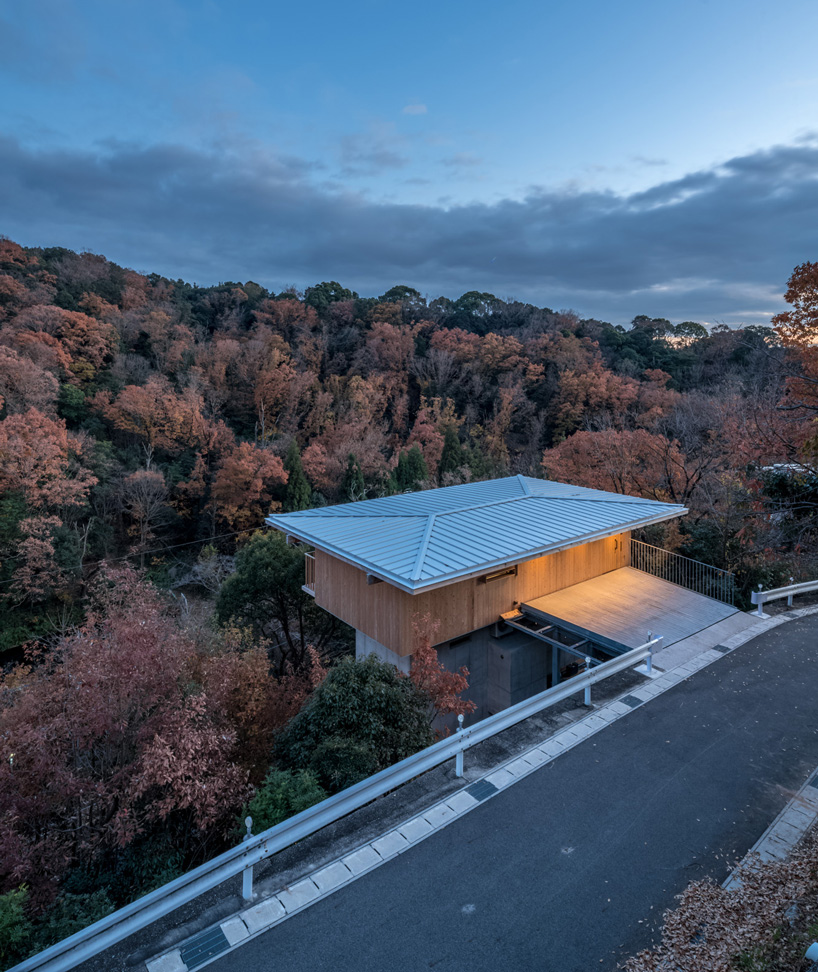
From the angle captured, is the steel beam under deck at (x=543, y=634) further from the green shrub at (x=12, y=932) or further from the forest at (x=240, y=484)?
the green shrub at (x=12, y=932)

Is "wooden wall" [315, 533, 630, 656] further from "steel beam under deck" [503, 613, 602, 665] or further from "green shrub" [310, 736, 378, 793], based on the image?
"green shrub" [310, 736, 378, 793]

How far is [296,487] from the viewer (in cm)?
2502

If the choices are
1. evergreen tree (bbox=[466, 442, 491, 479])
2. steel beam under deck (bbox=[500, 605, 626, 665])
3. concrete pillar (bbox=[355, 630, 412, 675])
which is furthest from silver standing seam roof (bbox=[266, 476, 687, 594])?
evergreen tree (bbox=[466, 442, 491, 479])

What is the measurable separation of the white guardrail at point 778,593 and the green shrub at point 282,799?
8.91 meters

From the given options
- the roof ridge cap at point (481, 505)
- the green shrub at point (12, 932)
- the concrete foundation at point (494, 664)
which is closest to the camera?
the green shrub at point (12, 932)

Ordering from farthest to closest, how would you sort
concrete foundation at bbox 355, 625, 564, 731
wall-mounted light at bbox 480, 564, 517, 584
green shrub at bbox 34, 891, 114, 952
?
concrete foundation at bbox 355, 625, 564, 731 → wall-mounted light at bbox 480, 564, 517, 584 → green shrub at bbox 34, 891, 114, 952

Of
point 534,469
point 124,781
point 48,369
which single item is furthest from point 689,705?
point 48,369

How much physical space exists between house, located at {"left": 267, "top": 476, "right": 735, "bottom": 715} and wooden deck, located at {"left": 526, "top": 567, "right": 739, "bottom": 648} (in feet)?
0.13

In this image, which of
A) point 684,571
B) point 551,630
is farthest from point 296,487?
point 684,571

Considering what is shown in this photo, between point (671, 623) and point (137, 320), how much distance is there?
36.2 metres

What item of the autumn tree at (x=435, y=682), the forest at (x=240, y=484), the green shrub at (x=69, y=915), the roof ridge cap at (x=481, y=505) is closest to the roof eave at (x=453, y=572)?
the autumn tree at (x=435, y=682)

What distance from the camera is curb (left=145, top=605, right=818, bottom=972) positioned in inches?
132

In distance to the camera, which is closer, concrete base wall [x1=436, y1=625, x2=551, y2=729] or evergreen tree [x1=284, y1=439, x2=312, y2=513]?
concrete base wall [x1=436, y1=625, x2=551, y2=729]

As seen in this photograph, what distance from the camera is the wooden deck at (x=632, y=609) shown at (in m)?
Result: 8.91
